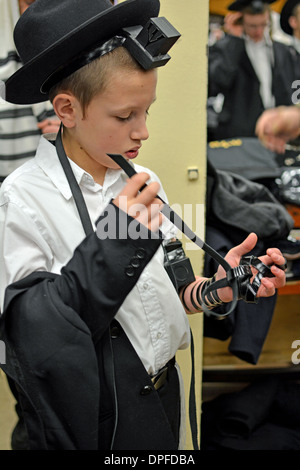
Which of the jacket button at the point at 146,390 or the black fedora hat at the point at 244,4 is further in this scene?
the black fedora hat at the point at 244,4

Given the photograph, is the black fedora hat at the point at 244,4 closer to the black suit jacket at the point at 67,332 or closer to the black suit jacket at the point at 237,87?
the black suit jacket at the point at 237,87

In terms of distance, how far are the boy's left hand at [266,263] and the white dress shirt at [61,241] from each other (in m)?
0.10

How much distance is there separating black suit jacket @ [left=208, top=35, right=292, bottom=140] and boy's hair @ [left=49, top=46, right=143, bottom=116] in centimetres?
168

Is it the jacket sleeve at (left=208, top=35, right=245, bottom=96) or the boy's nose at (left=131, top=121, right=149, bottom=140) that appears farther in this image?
the jacket sleeve at (left=208, top=35, right=245, bottom=96)

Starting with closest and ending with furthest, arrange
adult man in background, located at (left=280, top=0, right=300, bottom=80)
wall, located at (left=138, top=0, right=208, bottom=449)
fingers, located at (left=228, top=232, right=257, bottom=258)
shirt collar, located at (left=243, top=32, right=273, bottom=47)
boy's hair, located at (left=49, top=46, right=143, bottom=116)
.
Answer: boy's hair, located at (left=49, top=46, right=143, bottom=116) → fingers, located at (left=228, top=232, right=257, bottom=258) → wall, located at (left=138, top=0, right=208, bottom=449) → adult man in background, located at (left=280, top=0, right=300, bottom=80) → shirt collar, located at (left=243, top=32, right=273, bottom=47)

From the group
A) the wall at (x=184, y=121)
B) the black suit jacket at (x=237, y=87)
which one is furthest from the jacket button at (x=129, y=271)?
the black suit jacket at (x=237, y=87)

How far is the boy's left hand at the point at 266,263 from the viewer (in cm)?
103

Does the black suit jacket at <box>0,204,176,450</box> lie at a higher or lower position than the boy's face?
lower

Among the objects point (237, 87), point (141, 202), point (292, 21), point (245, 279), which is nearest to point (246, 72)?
point (237, 87)

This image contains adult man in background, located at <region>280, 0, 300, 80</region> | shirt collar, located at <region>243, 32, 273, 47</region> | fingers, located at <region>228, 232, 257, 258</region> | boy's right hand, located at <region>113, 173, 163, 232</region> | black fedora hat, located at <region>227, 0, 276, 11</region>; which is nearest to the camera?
boy's right hand, located at <region>113, 173, 163, 232</region>

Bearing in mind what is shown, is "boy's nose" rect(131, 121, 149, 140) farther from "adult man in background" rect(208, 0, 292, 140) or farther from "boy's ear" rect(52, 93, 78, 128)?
"adult man in background" rect(208, 0, 292, 140)

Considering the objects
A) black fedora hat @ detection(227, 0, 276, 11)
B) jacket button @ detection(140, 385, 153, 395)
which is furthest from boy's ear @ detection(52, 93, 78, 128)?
black fedora hat @ detection(227, 0, 276, 11)

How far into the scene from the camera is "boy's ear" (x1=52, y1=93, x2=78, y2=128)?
3.18 feet

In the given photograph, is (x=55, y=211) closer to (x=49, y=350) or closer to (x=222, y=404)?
(x=49, y=350)
